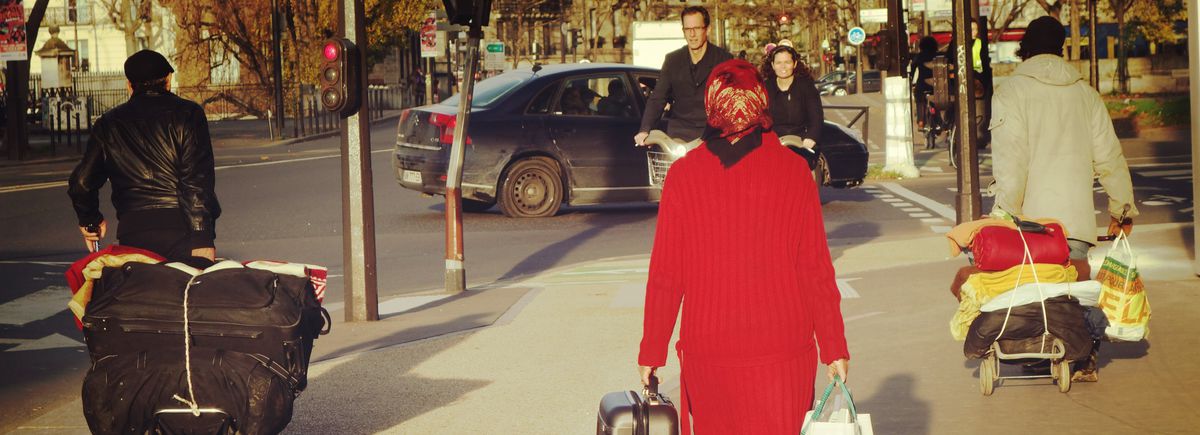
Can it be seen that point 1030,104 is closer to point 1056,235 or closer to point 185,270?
point 1056,235

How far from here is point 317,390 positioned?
25.2 ft

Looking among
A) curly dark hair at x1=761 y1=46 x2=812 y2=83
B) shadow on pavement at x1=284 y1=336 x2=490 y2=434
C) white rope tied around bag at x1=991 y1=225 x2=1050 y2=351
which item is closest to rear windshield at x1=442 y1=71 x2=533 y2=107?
curly dark hair at x1=761 y1=46 x2=812 y2=83

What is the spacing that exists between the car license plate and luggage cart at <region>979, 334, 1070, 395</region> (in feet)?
33.6

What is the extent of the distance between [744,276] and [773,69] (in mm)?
8062

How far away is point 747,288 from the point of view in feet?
14.2

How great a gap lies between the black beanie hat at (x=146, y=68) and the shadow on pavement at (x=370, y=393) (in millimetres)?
1595

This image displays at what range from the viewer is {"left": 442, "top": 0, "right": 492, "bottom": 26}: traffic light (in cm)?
1094

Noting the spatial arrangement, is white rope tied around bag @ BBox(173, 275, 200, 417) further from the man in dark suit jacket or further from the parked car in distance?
the parked car in distance

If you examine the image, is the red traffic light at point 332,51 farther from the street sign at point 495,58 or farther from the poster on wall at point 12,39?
the street sign at point 495,58

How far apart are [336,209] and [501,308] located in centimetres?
844

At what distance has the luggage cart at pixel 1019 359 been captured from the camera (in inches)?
274

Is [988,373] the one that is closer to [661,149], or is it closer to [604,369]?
[604,369]

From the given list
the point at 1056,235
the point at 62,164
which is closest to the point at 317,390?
the point at 1056,235

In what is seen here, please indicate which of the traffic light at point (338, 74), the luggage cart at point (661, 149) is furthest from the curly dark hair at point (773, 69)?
the traffic light at point (338, 74)
